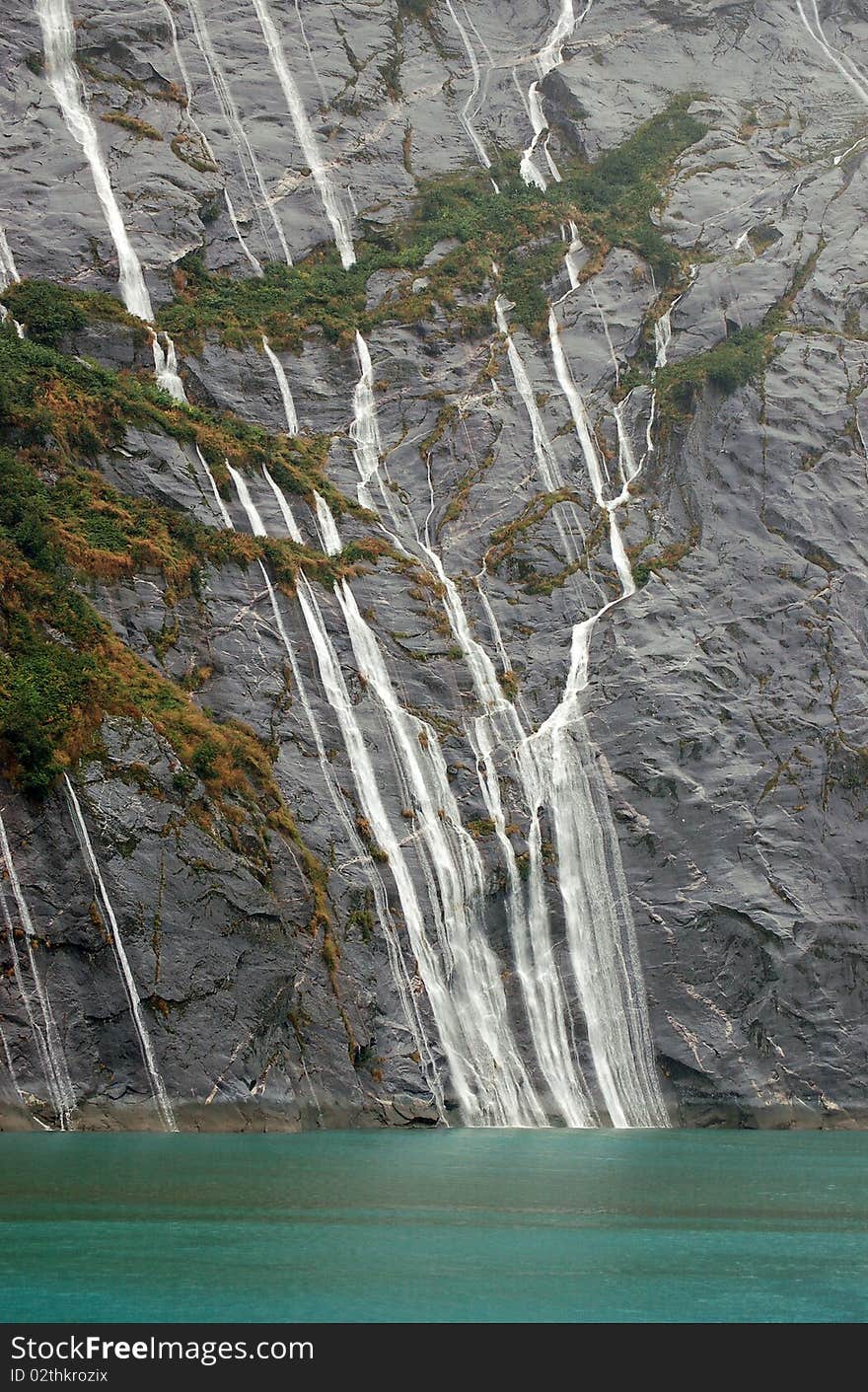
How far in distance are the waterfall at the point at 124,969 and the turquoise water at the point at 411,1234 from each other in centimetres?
134

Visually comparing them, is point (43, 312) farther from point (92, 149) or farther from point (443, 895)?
point (443, 895)

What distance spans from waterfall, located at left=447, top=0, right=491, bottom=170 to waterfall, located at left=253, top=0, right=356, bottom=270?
8.67m

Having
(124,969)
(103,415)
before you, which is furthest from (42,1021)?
(103,415)

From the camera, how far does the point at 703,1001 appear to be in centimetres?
4141

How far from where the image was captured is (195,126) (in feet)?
213

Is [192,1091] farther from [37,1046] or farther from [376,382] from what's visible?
[376,382]

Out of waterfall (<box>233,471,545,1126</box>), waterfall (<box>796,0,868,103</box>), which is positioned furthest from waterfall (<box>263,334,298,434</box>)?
waterfall (<box>796,0,868,103</box>)

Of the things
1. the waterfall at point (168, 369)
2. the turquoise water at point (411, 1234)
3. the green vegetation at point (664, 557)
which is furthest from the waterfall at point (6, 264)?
the turquoise water at point (411, 1234)

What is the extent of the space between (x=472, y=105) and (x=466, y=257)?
15.3 meters

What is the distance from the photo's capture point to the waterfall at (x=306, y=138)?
65.3 metres

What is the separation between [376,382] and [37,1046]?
35.1 metres

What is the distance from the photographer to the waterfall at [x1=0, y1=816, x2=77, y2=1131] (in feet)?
94.7

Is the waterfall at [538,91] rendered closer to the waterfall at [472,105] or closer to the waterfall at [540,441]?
the waterfall at [472,105]
